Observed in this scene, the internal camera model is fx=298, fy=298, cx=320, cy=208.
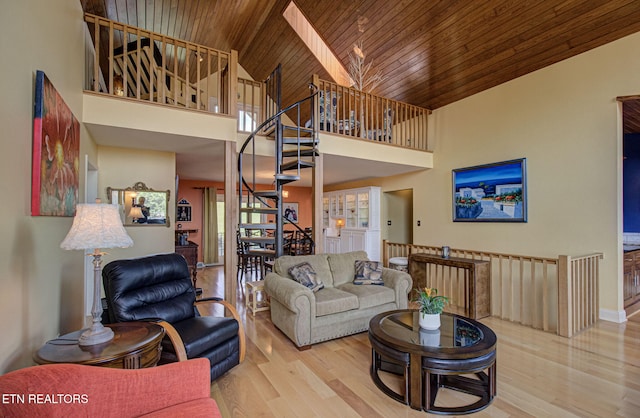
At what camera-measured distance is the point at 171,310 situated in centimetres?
261

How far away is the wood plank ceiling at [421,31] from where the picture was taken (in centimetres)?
374

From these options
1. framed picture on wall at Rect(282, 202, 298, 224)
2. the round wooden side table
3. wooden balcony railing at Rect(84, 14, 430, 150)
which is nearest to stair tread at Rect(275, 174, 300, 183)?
wooden balcony railing at Rect(84, 14, 430, 150)

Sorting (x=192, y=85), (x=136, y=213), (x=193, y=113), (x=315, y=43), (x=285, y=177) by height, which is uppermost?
(x=315, y=43)

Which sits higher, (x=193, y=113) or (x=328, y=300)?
(x=193, y=113)

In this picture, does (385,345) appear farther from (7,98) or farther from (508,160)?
(508,160)

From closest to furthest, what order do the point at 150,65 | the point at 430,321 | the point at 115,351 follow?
1. the point at 115,351
2. the point at 430,321
3. the point at 150,65

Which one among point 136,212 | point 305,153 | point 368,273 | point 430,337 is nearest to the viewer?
point 430,337

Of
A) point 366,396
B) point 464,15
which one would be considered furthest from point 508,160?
point 366,396

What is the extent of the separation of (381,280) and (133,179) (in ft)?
12.9

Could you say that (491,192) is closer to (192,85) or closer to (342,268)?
(342,268)

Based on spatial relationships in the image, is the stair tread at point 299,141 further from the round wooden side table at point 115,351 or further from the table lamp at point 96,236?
the round wooden side table at point 115,351

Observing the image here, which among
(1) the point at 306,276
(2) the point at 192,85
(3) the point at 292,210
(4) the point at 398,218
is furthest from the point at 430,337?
(3) the point at 292,210

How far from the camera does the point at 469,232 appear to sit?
17.5 ft

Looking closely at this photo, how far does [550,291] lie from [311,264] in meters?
3.35
